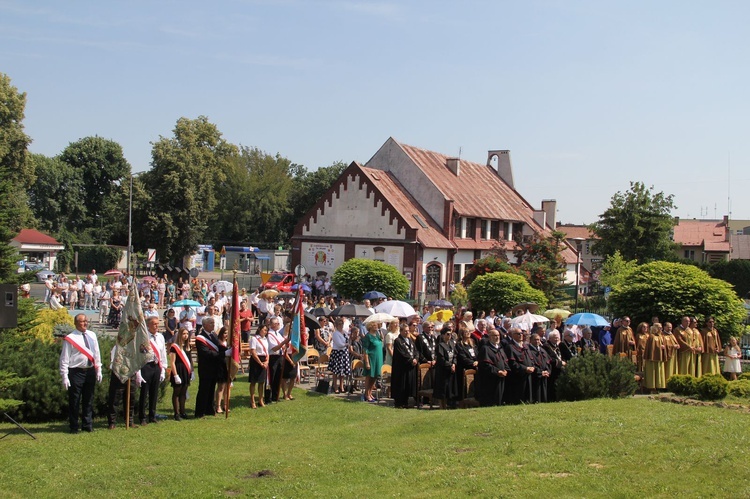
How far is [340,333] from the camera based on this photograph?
678 inches

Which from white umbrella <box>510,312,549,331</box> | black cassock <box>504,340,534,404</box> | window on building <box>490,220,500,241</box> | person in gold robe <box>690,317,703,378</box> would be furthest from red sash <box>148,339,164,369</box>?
window on building <box>490,220,500,241</box>

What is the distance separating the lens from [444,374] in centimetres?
1548

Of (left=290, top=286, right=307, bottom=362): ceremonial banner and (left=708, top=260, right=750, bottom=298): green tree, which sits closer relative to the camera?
(left=290, top=286, right=307, bottom=362): ceremonial banner

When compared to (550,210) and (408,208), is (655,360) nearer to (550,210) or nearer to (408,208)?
(408,208)

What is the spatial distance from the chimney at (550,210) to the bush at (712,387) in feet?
156

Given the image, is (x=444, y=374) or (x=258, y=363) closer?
(x=258, y=363)

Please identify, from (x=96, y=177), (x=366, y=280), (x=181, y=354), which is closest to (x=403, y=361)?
(x=181, y=354)

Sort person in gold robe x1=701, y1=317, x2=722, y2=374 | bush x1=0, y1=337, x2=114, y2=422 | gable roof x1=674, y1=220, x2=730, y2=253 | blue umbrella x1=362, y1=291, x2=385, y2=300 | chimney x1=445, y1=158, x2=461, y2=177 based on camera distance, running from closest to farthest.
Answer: bush x1=0, y1=337, x2=114, y2=422
person in gold robe x1=701, y1=317, x2=722, y2=374
blue umbrella x1=362, y1=291, x2=385, y2=300
chimney x1=445, y1=158, x2=461, y2=177
gable roof x1=674, y1=220, x2=730, y2=253

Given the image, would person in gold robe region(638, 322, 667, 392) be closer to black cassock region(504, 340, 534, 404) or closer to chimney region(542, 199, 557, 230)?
black cassock region(504, 340, 534, 404)

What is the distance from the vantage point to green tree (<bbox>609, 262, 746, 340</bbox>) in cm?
2094

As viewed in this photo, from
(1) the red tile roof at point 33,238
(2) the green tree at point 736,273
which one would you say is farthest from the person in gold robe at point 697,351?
(1) the red tile roof at point 33,238

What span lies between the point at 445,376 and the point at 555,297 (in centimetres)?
2273

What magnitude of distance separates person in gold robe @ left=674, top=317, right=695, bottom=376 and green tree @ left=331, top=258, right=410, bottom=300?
752 inches

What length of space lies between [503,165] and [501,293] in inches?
1396
